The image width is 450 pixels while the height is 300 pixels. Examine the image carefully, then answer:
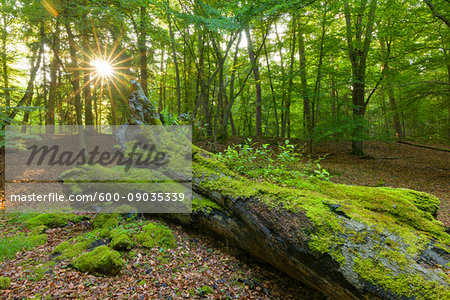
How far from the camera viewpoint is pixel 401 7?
8.73m

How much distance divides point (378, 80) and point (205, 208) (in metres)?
12.4

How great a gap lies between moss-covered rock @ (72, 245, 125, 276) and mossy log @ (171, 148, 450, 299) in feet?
5.83

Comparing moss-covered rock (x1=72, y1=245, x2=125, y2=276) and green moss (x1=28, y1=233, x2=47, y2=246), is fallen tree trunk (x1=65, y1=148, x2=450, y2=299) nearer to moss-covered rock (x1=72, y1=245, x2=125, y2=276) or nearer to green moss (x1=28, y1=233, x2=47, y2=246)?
moss-covered rock (x1=72, y1=245, x2=125, y2=276)

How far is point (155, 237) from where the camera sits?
4.35 m

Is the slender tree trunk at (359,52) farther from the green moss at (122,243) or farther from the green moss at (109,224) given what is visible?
the green moss at (109,224)

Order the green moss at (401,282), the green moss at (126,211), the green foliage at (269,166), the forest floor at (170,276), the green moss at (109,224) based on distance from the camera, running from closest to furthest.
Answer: the green moss at (401,282), the forest floor at (170,276), the green moss at (109,224), the green foliage at (269,166), the green moss at (126,211)

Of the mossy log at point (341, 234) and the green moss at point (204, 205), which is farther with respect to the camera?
the green moss at point (204, 205)

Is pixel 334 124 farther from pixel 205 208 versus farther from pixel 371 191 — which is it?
pixel 205 208

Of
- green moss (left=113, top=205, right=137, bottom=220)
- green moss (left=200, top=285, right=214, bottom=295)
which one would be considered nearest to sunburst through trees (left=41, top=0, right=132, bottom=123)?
green moss (left=113, top=205, right=137, bottom=220)

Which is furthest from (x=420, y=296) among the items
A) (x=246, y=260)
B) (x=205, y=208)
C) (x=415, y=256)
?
(x=205, y=208)

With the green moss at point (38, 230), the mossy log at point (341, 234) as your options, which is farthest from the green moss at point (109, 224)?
the mossy log at point (341, 234)

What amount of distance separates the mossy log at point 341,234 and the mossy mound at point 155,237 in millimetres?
813

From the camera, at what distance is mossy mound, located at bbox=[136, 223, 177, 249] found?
4.16 meters

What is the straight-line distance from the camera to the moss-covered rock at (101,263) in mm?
3270
